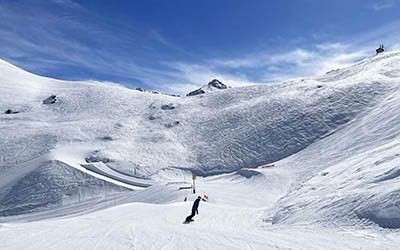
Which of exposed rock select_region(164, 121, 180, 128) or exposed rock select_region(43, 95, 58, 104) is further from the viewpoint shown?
exposed rock select_region(43, 95, 58, 104)

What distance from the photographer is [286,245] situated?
1032 centimetres

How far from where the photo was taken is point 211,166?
4288 centimetres

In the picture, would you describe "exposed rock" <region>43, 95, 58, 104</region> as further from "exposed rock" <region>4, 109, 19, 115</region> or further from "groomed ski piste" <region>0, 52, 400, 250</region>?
"exposed rock" <region>4, 109, 19, 115</region>

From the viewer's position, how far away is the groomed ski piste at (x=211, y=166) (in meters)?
11.9

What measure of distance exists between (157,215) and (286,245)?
8.92 meters

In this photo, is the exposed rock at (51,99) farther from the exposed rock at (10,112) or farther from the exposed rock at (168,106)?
the exposed rock at (168,106)

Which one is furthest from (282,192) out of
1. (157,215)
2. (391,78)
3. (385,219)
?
(391,78)

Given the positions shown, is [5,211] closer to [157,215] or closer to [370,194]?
[157,215]

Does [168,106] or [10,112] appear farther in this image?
[10,112]

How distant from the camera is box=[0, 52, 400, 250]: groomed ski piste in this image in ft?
39.0

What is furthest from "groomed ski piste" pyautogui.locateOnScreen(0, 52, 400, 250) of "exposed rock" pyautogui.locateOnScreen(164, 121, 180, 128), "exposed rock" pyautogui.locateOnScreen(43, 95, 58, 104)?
"exposed rock" pyautogui.locateOnScreen(43, 95, 58, 104)

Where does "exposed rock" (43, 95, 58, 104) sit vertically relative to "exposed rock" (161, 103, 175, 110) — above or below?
above

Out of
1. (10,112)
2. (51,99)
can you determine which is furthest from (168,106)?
(10,112)

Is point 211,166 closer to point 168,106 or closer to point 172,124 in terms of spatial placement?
point 172,124
